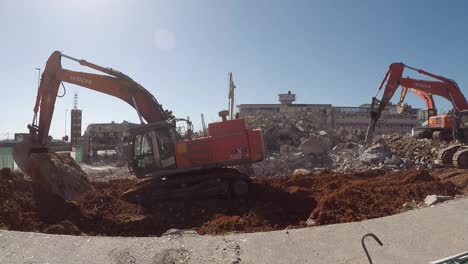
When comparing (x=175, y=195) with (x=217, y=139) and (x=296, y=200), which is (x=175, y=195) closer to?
(x=217, y=139)

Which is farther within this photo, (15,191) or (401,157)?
(401,157)

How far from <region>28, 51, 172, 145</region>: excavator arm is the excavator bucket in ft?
2.32

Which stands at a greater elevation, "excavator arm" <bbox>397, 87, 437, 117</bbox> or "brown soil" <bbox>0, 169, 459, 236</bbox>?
"excavator arm" <bbox>397, 87, 437, 117</bbox>

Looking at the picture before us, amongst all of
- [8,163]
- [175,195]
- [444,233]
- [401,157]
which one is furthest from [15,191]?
[401,157]

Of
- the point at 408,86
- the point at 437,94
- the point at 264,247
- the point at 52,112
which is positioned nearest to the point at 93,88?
the point at 52,112

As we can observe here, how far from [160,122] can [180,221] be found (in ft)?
11.0

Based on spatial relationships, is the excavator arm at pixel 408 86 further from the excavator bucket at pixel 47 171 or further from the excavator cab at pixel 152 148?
the excavator bucket at pixel 47 171

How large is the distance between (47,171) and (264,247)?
26.3 ft

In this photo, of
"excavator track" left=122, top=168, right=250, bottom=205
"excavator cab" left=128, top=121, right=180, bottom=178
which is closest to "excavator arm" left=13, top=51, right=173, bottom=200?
"excavator cab" left=128, top=121, right=180, bottom=178

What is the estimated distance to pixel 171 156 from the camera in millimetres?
11477

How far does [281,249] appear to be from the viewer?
546cm

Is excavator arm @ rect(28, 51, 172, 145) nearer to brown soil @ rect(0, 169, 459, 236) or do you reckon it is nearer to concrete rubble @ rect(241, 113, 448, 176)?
brown soil @ rect(0, 169, 459, 236)

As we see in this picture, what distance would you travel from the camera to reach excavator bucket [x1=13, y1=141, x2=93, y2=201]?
443 inches

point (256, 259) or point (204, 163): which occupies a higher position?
point (204, 163)
